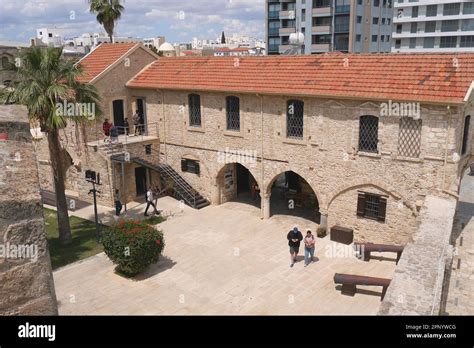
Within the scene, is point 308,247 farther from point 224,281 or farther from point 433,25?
point 433,25

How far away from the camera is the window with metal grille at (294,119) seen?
20828mm

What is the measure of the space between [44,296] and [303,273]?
14.8 metres

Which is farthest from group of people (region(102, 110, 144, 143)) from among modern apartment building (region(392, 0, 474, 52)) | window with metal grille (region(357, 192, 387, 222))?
modern apartment building (region(392, 0, 474, 52))

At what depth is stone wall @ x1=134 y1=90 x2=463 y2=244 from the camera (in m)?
17.3

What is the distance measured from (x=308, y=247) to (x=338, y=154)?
485cm

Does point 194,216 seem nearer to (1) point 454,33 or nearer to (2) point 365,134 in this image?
(2) point 365,134

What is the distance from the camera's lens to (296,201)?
1018 inches

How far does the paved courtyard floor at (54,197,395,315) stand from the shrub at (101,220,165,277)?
74 centimetres

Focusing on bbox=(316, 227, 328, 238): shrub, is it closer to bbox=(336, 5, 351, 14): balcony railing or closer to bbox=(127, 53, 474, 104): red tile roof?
bbox=(127, 53, 474, 104): red tile roof

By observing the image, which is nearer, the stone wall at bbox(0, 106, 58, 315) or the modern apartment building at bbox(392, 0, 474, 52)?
the stone wall at bbox(0, 106, 58, 315)

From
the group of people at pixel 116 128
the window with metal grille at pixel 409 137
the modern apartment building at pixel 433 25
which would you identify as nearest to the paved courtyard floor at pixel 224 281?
the window with metal grille at pixel 409 137

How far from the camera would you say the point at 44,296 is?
3.47 m

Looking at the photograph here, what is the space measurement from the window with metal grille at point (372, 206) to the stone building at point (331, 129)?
49 millimetres
